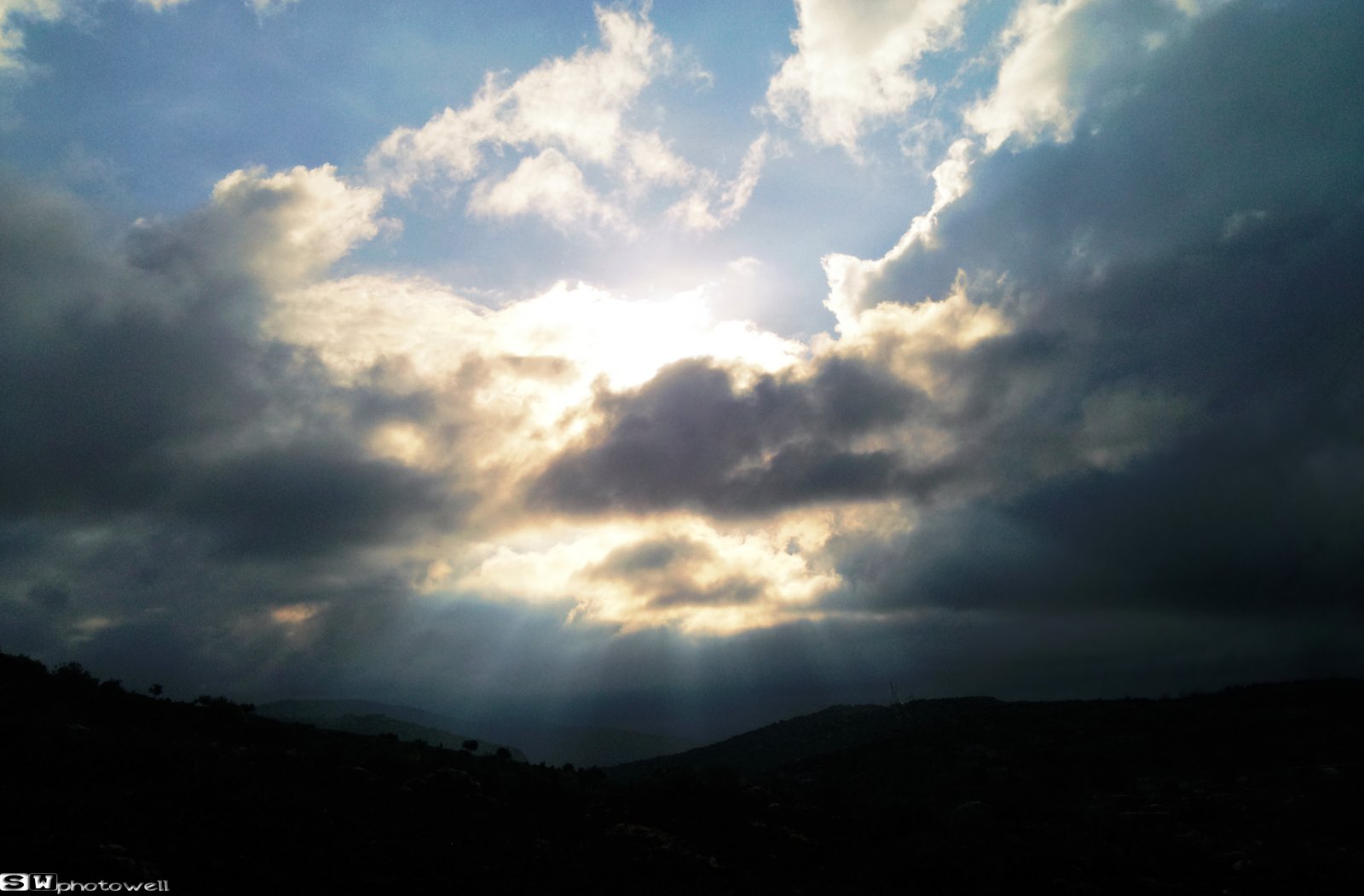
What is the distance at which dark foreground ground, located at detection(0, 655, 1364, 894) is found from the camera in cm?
2805

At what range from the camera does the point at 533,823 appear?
134 feet

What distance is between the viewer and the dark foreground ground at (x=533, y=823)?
28.0 metres

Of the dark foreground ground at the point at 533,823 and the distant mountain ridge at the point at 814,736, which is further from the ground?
the dark foreground ground at the point at 533,823

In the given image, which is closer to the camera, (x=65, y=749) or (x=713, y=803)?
(x=65, y=749)

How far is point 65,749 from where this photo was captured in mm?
32219

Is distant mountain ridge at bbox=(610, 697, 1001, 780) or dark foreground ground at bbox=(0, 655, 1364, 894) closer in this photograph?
dark foreground ground at bbox=(0, 655, 1364, 894)

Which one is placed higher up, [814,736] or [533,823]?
[533,823]

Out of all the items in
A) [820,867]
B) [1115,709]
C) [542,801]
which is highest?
[542,801]

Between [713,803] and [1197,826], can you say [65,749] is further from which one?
[1197,826]

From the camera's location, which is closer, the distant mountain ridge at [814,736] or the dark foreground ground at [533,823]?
the dark foreground ground at [533,823]

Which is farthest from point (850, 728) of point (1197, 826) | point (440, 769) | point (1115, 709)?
point (440, 769)

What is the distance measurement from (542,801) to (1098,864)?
34.8 meters

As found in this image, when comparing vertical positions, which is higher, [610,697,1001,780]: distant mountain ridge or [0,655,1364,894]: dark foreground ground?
[0,655,1364,894]: dark foreground ground

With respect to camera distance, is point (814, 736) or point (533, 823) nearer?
point (533, 823)
